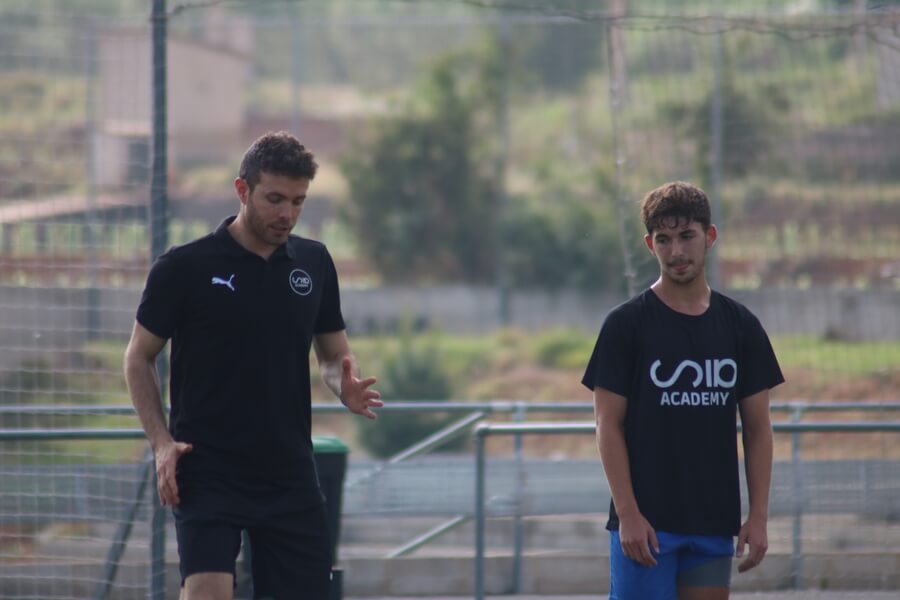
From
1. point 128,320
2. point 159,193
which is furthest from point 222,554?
point 128,320

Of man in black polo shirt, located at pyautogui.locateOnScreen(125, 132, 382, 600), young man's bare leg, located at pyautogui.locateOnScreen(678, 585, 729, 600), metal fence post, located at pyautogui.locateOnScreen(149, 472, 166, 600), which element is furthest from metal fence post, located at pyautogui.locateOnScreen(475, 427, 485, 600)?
young man's bare leg, located at pyautogui.locateOnScreen(678, 585, 729, 600)

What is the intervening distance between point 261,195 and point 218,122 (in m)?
34.4

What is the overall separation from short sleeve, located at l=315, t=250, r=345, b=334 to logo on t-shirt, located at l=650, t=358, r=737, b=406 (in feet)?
3.80

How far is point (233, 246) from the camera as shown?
422cm

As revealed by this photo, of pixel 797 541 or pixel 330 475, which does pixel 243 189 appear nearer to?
pixel 330 475

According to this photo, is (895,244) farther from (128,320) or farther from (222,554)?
(222,554)

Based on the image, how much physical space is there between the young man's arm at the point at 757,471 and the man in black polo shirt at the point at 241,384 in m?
1.42

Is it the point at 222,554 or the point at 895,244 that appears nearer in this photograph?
the point at 222,554

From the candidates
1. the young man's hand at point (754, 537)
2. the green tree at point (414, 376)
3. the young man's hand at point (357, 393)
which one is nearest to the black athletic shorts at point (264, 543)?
the young man's hand at point (357, 393)

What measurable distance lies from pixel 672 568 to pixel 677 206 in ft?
3.81

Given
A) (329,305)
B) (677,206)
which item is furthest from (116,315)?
(677,206)

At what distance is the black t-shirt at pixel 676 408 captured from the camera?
404 centimetres

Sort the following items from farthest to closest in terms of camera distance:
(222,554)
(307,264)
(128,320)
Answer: (128,320)
(307,264)
(222,554)

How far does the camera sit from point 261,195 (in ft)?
13.5
